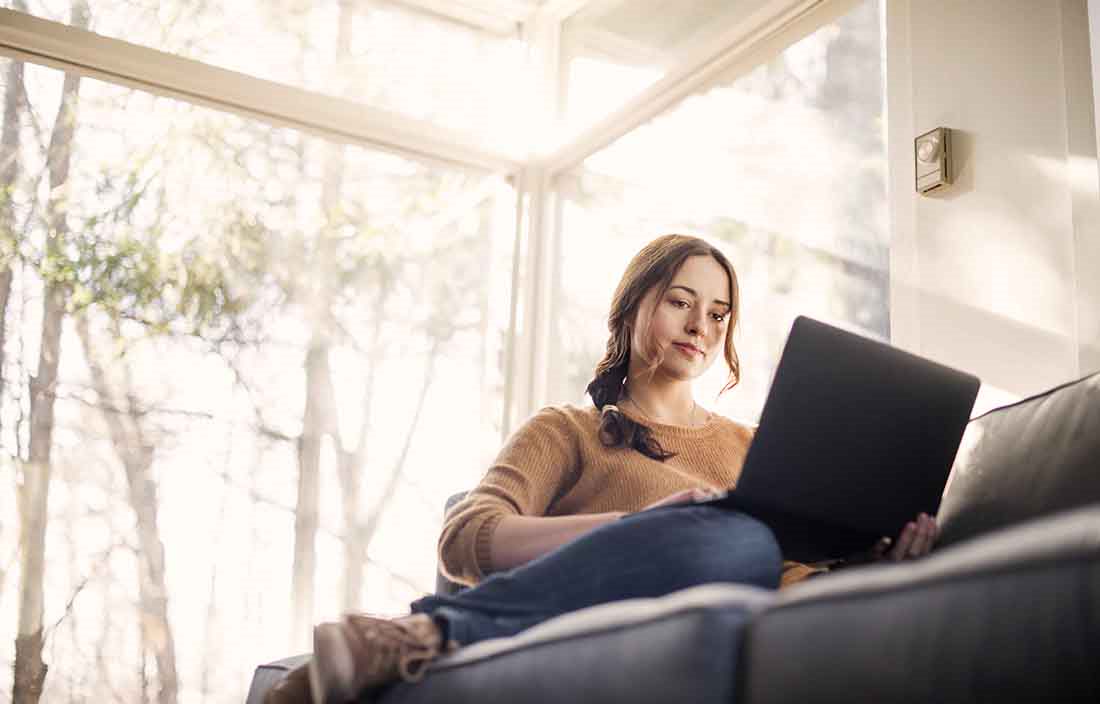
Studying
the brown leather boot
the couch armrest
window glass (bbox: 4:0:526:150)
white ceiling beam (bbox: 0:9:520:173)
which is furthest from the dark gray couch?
window glass (bbox: 4:0:526:150)

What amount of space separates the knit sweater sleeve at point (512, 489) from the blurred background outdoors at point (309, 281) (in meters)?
0.90

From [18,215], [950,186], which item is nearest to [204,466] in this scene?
[18,215]

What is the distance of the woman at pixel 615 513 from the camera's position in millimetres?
1118

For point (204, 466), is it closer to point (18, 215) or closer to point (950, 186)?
point (18, 215)

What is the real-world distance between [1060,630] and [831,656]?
15 centimetres

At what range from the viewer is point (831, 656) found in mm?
718

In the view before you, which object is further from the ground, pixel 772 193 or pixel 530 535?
pixel 772 193

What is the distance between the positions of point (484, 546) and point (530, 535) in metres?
0.08

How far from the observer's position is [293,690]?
1280 mm

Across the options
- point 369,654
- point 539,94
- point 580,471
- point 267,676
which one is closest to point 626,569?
point 369,654

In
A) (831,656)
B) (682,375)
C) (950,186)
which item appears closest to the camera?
(831,656)

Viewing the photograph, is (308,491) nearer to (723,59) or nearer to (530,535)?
(723,59)

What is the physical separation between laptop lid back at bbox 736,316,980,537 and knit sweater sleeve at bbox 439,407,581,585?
19.7 inches

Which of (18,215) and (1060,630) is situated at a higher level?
(18,215)
